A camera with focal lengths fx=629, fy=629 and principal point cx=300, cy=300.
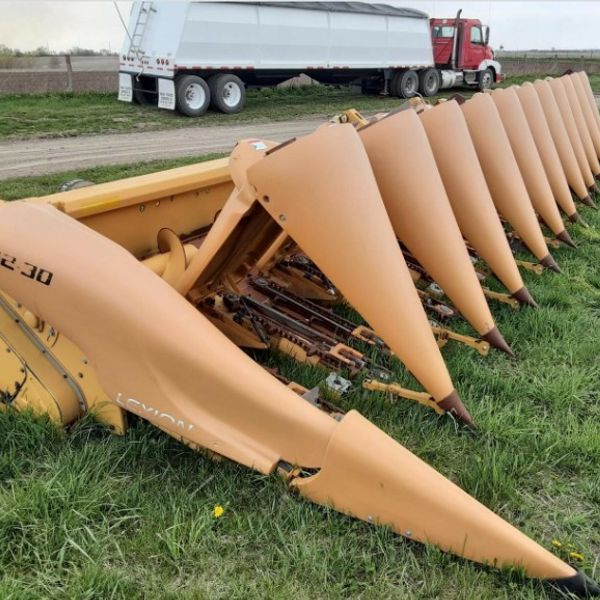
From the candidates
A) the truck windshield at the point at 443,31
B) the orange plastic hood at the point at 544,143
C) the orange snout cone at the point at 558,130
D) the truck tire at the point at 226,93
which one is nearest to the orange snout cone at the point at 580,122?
the orange snout cone at the point at 558,130

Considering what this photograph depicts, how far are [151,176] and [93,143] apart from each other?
8.81 meters

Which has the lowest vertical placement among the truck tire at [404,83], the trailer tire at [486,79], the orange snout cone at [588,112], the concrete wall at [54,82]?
the orange snout cone at [588,112]

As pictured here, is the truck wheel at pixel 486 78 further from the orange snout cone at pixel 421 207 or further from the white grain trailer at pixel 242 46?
the orange snout cone at pixel 421 207

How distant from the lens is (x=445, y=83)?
74.4 feet

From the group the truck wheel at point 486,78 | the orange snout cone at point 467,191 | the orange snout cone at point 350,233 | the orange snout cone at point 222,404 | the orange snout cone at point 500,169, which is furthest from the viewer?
the truck wheel at point 486,78

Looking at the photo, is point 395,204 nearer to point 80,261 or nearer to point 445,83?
point 80,261

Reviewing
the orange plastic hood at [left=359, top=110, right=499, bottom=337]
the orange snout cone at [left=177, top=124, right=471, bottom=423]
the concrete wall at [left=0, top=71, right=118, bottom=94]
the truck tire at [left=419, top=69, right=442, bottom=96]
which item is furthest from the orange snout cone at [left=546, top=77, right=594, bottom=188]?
the truck tire at [left=419, top=69, right=442, bottom=96]

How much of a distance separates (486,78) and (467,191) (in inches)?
883

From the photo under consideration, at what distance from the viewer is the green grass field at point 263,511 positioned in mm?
1831

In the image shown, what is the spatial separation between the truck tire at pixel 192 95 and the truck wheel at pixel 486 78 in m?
12.1

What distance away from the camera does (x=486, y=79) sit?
2356cm

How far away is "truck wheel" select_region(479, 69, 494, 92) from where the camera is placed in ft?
76.8

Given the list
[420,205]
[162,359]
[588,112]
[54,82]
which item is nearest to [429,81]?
[54,82]

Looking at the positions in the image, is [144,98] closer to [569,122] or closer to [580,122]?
[580,122]
